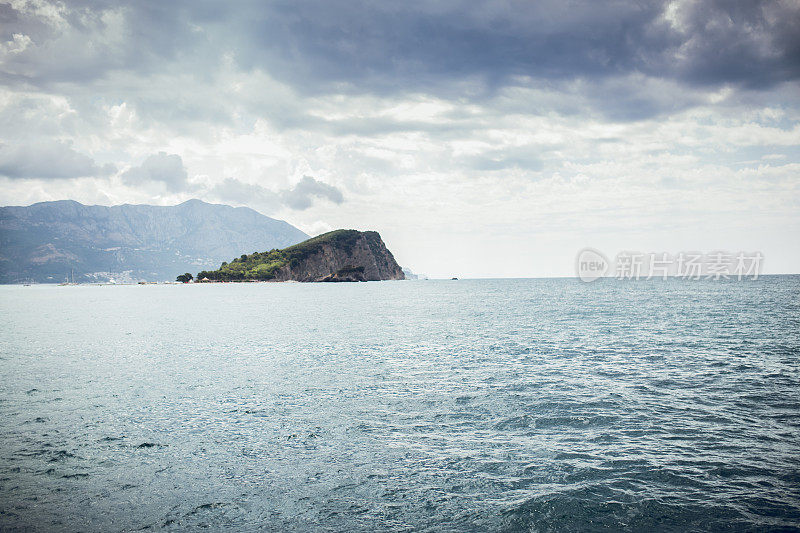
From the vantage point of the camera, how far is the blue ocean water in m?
14.3

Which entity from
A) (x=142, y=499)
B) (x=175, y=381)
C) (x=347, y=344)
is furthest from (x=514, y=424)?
(x=347, y=344)

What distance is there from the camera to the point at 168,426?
23.4 m

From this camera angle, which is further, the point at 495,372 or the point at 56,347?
the point at 56,347

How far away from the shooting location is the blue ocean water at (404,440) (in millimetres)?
14266

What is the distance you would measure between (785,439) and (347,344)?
4182cm

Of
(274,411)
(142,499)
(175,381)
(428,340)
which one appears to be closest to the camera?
(142,499)

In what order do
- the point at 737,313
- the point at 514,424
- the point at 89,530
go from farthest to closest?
the point at 737,313 → the point at 514,424 → the point at 89,530

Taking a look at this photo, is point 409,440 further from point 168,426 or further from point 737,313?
point 737,313

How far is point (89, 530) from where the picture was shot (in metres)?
13.2

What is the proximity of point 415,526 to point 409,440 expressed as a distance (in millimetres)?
7555

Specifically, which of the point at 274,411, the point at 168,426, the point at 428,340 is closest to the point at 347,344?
the point at 428,340

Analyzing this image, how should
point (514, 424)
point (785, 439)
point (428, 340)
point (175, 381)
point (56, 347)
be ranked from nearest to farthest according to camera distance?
point (785, 439) → point (514, 424) → point (175, 381) → point (56, 347) → point (428, 340)

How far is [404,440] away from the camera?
826 inches

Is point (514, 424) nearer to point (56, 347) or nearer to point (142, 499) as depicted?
point (142, 499)
